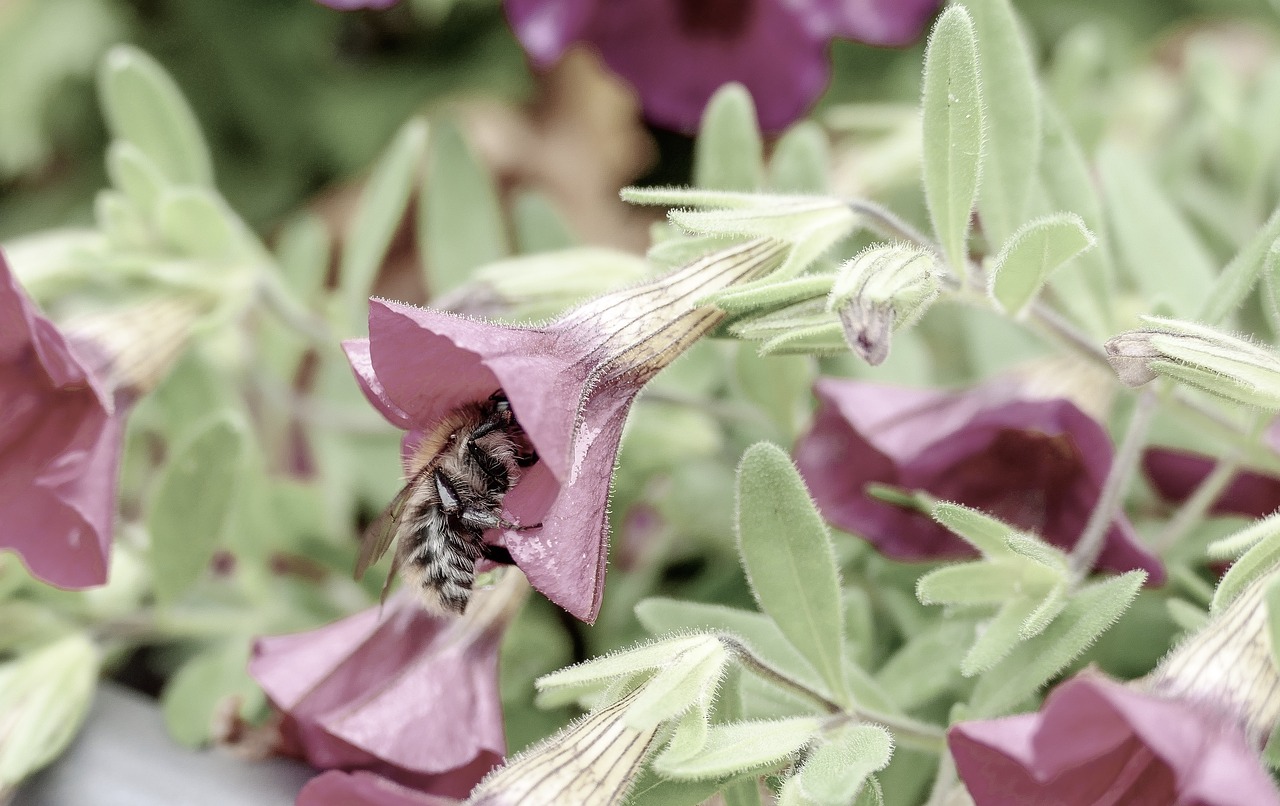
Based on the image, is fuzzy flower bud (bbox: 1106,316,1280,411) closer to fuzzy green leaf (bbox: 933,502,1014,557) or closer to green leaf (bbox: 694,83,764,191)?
fuzzy green leaf (bbox: 933,502,1014,557)

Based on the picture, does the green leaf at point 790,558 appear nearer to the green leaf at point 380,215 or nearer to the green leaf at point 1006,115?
the green leaf at point 1006,115

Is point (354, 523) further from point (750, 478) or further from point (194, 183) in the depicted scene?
point (750, 478)

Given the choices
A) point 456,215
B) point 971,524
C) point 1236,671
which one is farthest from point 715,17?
point 1236,671

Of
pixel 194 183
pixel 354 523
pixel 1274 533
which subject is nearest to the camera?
pixel 1274 533

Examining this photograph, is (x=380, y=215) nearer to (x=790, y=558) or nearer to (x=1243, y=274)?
(x=790, y=558)

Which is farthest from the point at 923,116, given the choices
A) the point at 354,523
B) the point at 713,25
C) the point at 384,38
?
the point at 384,38

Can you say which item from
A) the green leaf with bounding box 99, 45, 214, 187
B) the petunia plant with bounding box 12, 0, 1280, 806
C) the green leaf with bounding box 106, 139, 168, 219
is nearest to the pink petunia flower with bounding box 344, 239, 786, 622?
the petunia plant with bounding box 12, 0, 1280, 806
